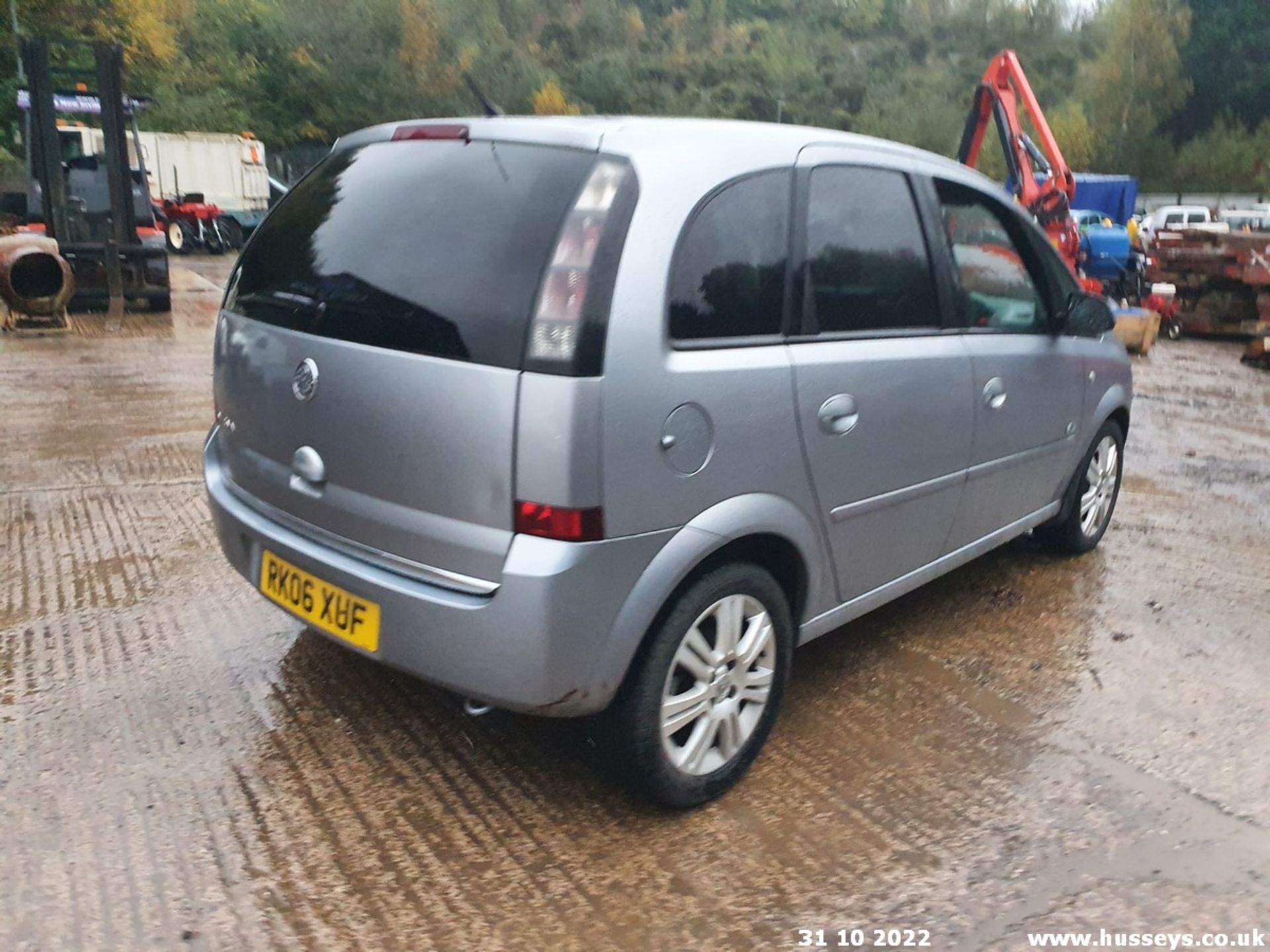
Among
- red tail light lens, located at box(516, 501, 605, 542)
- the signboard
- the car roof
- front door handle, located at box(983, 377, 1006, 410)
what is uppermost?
the signboard

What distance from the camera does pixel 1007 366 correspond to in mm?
3760

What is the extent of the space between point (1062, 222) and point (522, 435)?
1373 cm

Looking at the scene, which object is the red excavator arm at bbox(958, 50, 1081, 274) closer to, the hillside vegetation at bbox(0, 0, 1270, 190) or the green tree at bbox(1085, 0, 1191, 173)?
the hillside vegetation at bbox(0, 0, 1270, 190)

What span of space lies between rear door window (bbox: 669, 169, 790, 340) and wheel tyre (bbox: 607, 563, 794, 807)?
0.63 m

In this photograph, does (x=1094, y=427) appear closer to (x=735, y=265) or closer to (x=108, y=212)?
(x=735, y=265)

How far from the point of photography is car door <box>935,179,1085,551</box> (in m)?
3.62

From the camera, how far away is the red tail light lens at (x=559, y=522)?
7.59ft

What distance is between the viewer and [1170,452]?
7.18 m

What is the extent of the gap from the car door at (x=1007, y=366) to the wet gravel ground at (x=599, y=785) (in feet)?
1.80

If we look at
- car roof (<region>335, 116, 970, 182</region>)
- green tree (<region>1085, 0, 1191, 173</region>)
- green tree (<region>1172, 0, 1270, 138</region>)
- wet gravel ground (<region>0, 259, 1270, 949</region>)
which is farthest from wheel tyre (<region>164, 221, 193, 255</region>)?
green tree (<region>1172, 0, 1270, 138</region>)

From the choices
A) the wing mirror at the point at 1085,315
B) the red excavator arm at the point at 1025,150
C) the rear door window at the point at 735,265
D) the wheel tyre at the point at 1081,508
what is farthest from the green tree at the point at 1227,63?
the rear door window at the point at 735,265

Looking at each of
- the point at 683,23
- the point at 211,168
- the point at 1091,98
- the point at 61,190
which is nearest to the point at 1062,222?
the point at 61,190

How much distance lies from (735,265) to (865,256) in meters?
0.63

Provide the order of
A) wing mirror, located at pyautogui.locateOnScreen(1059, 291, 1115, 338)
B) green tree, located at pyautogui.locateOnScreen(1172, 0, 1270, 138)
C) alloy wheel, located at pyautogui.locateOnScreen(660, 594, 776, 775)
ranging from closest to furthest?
alloy wheel, located at pyautogui.locateOnScreen(660, 594, 776, 775)
wing mirror, located at pyautogui.locateOnScreen(1059, 291, 1115, 338)
green tree, located at pyautogui.locateOnScreen(1172, 0, 1270, 138)
